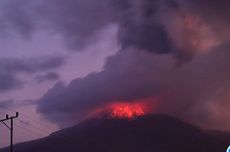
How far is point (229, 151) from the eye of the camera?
59750 millimetres

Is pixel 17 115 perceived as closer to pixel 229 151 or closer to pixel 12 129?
pixel 12 129

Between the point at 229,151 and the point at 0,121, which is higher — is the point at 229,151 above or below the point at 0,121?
below

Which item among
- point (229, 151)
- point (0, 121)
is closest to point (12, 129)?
point (0, 121)

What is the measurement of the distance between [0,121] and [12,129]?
2076 millimetres

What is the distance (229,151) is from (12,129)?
30.7 m

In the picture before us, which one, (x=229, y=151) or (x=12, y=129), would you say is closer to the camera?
(x=229, y=151)

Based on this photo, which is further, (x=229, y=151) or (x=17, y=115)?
(x=17, y=115)

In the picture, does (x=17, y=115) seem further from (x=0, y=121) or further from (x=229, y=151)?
(x=229, y=151)

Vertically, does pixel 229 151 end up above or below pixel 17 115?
below

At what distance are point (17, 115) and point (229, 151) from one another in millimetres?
30086

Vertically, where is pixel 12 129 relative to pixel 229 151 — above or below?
above

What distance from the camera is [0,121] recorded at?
67.2 meters

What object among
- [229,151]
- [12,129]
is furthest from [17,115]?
[229,151]
